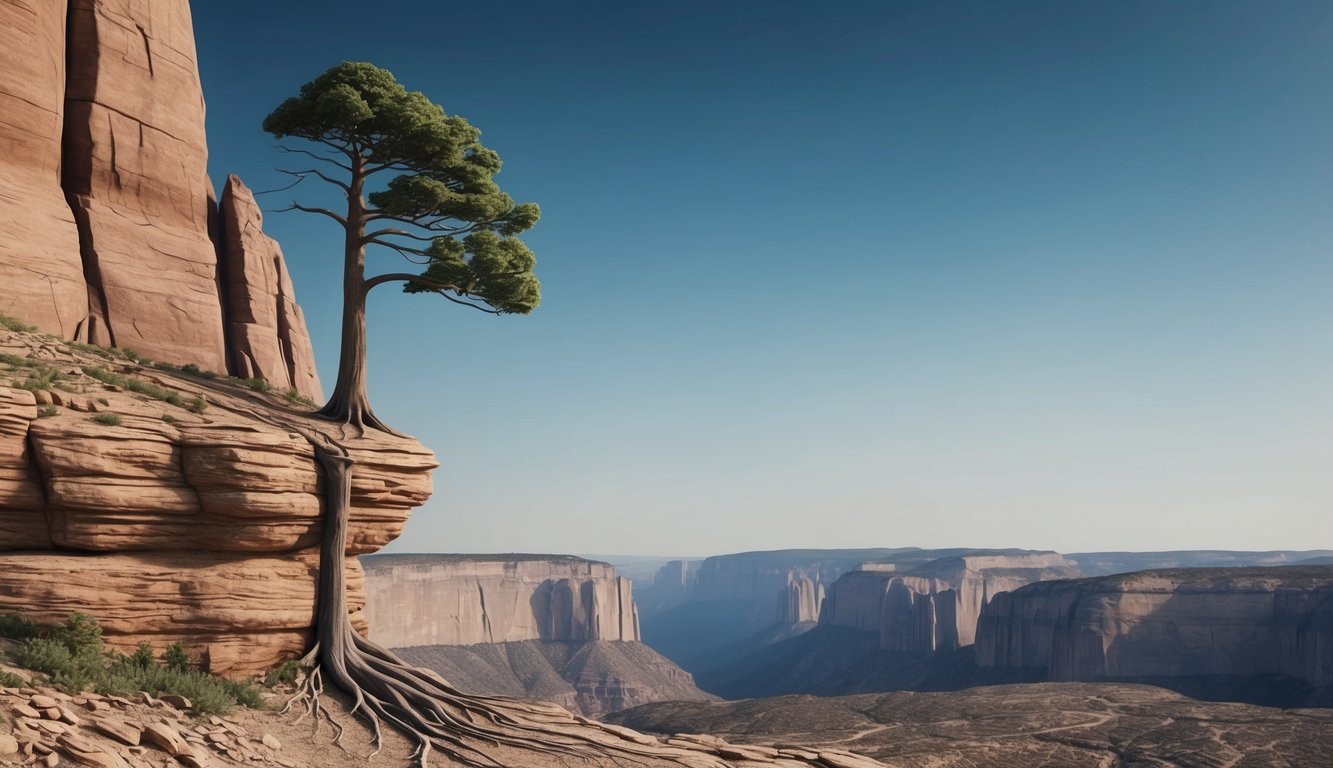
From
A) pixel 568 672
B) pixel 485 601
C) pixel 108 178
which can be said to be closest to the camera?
pixel 108 178

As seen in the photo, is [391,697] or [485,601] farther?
[485,601]

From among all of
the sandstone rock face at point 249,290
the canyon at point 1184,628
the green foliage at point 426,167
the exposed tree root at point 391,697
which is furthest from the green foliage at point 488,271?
the canyon at point 1184,628

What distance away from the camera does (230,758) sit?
1612 centimetres

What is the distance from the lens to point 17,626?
18000 millimetres

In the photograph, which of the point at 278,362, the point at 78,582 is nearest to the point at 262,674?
the point at 78,582

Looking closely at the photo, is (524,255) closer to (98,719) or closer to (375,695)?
(375,695)

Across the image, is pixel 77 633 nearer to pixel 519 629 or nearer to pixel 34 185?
→ pixel 34 185

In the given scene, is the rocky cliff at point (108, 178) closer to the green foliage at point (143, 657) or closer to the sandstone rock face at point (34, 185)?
the sandstone rock face at point (34, 185)

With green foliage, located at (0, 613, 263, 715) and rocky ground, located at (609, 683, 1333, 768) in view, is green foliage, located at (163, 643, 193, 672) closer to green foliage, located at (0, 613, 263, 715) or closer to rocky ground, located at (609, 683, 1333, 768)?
green foliage, located at (0, 613, 263, 715)

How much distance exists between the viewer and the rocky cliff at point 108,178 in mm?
27188

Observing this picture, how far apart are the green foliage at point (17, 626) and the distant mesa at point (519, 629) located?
123960mm

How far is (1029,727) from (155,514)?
63992 mm

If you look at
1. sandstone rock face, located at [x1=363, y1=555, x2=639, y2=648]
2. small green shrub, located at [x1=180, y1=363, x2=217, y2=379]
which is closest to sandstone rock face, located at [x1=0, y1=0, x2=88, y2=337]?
small green shrub, located at [x1=180, y1=363, x2=217, y2=379]

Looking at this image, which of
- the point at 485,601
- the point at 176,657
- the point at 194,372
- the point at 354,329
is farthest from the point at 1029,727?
the point at 485,601
